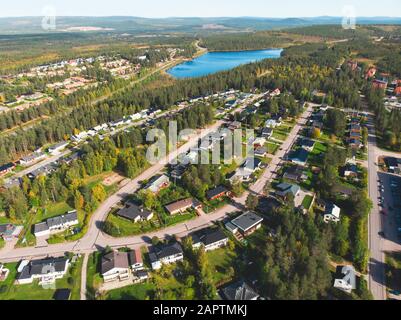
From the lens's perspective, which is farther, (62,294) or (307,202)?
(307,202)

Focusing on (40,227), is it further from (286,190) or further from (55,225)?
(286,190)

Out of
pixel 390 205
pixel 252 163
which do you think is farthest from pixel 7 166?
pixel 390 205

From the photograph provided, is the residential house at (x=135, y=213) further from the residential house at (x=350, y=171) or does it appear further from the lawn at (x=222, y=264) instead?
the residential house at (x=350, y=171)

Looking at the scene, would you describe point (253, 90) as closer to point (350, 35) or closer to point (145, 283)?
point (145, 283)

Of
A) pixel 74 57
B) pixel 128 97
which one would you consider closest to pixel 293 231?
pixel 128 97

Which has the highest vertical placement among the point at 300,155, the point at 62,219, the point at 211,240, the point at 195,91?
the point at 195,91

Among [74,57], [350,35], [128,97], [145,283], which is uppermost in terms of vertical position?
[350,35]

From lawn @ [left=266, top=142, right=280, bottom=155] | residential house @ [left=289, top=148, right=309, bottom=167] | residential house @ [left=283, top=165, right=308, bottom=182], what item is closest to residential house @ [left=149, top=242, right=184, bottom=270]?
residential house @ [left=283, top=165, right=308, bottom=182]
